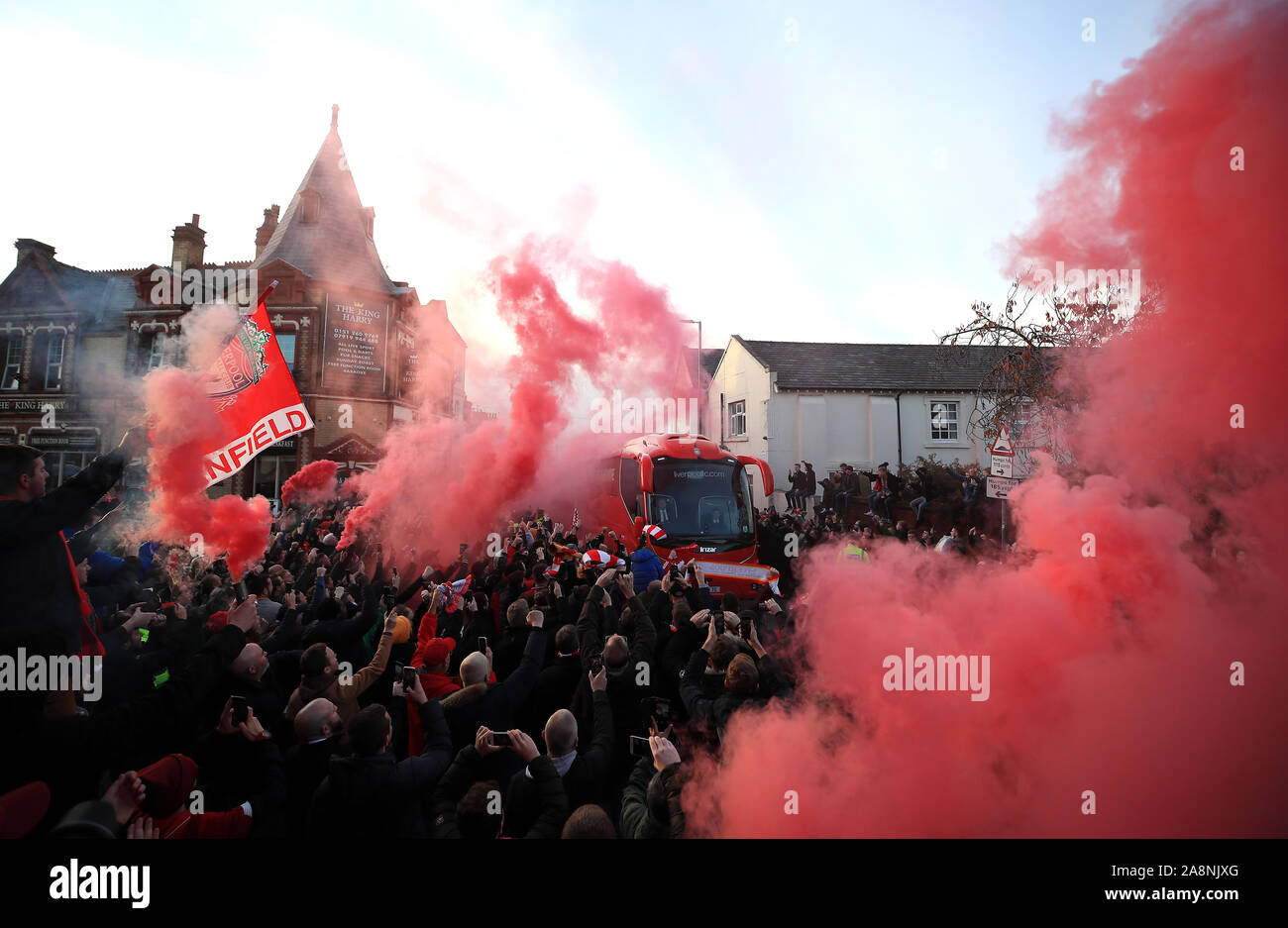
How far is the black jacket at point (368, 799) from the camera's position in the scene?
2.56 metres

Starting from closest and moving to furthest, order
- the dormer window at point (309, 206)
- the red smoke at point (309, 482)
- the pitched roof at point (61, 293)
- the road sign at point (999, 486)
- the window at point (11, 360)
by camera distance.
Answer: the road sign at point (999, 486)
the red smoke at point (309, 482)
the window at point (11, 360)
the pitched roof at point (61, 293)
the dormer window at point (309, 206)

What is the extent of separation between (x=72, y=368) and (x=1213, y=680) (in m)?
34.8

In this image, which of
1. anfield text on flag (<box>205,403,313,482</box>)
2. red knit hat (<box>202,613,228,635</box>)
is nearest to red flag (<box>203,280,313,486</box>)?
anfield text on flag (<box>205,403,313,482</box>)

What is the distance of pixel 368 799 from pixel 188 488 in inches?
234

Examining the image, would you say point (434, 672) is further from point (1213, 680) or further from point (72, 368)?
point (72, 368)

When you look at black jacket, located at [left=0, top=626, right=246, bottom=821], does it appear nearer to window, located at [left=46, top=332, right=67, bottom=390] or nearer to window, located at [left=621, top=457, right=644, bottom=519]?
window, located at [left=621, top=457, right=644, bottom=519]

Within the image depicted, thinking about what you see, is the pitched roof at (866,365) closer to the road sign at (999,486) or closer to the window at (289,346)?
the road sign at (999,486)

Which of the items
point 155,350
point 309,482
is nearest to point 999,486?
point 309,482

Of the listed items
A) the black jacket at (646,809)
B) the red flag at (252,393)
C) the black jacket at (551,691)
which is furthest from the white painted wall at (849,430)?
the black jacket at (646,809)

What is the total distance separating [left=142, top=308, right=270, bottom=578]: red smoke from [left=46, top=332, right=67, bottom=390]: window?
2478 cm

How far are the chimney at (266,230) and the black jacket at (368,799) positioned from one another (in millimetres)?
30923

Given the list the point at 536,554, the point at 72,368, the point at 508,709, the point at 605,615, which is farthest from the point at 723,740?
the point at 72,368
